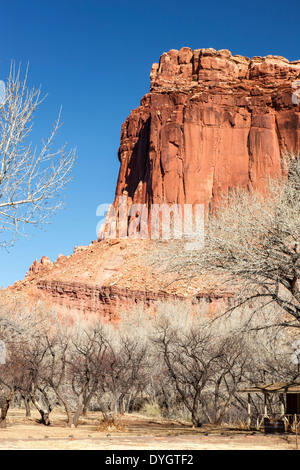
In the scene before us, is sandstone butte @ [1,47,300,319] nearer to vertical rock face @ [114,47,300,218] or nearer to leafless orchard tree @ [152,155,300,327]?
vertical rock face @ [114,47,300,218]

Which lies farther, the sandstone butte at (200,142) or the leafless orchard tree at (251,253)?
the sandstone butte at (200,142)

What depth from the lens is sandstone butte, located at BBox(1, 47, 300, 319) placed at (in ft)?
219

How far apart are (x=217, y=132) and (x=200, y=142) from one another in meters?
3.44

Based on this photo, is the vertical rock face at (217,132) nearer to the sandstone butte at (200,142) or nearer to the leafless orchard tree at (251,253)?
the sandstone butte at (200,142)

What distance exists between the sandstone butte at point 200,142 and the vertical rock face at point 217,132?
15cm

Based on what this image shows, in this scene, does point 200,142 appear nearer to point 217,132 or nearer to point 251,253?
point 217,132

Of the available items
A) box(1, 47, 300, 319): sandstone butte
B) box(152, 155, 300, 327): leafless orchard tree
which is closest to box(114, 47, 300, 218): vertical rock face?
box(1, 47, 300, 319): sandstone butte

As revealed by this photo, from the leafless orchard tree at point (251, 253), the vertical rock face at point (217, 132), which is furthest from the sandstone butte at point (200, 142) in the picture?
the leafless orchard tree at point (251, 253)

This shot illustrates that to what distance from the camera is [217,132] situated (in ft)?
257

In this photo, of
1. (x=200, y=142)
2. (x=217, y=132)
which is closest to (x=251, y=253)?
(x=200, y=142)

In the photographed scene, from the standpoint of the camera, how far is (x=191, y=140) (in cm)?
7681

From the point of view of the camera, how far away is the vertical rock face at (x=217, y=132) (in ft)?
244
